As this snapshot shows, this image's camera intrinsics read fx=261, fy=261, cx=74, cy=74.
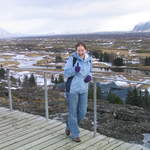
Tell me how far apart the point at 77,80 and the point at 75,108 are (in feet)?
1.43

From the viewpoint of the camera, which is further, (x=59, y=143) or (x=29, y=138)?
(x=29, y=138)

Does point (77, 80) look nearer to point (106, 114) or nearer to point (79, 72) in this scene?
point (79, 72)

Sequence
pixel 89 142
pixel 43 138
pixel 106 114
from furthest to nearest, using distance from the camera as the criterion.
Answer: pixel 106 114, pixel 43 138, pixel 89 142

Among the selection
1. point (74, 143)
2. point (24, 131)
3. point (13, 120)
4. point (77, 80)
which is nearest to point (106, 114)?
point (13, 120)

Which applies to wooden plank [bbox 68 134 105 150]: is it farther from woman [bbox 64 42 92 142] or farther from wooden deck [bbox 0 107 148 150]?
woman [bbox 64 42 92 142]

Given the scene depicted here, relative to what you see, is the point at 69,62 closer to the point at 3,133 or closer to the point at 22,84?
the point at 3,133

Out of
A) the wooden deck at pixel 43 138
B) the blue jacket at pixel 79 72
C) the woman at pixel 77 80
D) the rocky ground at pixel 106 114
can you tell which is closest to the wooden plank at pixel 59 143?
the wooden deck at pixel 43 138

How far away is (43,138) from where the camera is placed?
12.9 feet

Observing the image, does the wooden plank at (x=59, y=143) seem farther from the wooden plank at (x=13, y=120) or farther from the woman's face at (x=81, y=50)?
the woman's face at (x=81, y=50)

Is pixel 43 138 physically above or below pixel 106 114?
above

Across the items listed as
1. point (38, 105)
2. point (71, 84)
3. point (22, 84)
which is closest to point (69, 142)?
point (71, 84)

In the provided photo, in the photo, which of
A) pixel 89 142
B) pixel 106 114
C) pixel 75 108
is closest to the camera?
pixel 75 108

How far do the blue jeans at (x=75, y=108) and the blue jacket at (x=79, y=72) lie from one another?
0.10 metres

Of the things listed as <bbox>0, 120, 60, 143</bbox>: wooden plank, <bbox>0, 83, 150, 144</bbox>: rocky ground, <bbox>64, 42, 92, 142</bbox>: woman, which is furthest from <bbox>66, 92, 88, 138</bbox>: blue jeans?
<bbox>0, 83, 150, 144</bbox>: rocky ground
